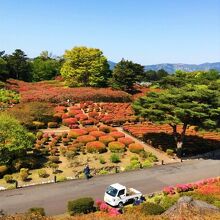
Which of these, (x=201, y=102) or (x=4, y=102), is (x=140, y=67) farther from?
(x=201, y=102)

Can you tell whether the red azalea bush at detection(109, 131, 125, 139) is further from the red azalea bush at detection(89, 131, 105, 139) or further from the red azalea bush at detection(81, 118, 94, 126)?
the red azalea bush at detection(81, 118, 94, 126)

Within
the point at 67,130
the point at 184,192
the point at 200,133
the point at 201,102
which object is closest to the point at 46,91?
the point at 67,130

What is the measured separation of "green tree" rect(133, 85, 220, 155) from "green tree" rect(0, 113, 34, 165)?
14.7m

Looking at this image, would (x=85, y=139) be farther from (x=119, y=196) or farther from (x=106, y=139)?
(x=119, y=196)

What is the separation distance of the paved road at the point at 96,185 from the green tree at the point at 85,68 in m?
49.9

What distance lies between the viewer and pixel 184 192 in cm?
3397

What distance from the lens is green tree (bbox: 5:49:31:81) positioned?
10975cm

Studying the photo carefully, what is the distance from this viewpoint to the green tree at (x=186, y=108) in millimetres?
43781

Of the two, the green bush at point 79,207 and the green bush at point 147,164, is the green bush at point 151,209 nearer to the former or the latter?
the green bush at point 79,207

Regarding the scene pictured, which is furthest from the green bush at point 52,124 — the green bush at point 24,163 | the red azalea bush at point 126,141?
the green bush at point 24,163

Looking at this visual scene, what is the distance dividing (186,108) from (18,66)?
249 ft

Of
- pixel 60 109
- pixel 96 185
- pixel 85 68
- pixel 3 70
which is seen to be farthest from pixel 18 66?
pixel 96 185

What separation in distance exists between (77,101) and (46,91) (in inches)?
298

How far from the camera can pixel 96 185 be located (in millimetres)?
36031
